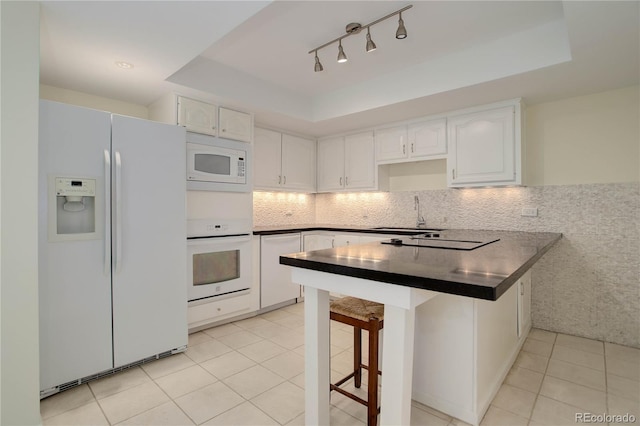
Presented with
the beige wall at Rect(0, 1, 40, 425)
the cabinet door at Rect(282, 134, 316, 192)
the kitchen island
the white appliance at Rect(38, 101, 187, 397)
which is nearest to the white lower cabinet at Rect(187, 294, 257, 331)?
the white appliance at Rect(38, 101, 187, 397)

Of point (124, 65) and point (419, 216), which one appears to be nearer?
point (124, 65)

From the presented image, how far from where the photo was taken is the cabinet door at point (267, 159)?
383 centimetres

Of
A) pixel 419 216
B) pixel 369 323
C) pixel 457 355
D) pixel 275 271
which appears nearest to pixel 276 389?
pixel 369 323

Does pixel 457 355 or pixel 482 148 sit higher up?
pixel 482 148

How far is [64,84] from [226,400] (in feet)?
9.88

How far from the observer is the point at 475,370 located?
5.48 ft

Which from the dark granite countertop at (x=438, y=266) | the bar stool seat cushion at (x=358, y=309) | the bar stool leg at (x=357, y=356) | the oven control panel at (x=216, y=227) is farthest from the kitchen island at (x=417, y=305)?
the oven control panel at (x=216, y=227)

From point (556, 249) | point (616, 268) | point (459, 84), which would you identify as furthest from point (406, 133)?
point (616, 268)

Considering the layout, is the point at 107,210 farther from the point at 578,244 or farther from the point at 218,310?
the point at 578,244

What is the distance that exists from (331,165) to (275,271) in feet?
5.61

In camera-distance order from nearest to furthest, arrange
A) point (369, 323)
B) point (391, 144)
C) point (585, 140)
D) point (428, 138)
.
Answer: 1. point (369, 323)
2. point (585, 140)
3. point (428, 138)
4. point (391, 144)

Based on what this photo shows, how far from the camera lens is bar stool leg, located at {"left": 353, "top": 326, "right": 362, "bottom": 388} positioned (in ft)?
6.38

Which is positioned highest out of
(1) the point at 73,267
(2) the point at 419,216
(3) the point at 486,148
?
(3) the point at 486,148

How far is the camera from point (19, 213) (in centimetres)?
165
